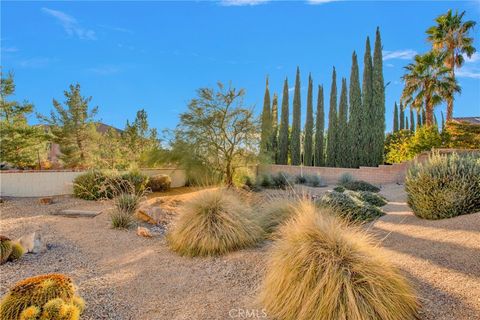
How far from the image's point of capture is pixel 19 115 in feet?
56.0

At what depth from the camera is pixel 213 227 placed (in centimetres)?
510

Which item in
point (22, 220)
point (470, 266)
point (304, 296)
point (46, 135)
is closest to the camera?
point (304, 296)

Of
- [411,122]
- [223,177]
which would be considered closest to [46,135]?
[223,177]

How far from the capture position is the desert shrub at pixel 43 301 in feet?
9.25

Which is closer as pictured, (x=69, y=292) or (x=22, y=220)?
(x=69, y=292)

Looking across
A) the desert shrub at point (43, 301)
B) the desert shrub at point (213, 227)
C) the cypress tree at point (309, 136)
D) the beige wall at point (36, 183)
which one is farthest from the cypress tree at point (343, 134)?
the desert shrub at point (43, 301)

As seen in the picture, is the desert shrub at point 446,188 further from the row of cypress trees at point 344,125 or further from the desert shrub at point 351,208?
the row of cypress trees at point 344,125

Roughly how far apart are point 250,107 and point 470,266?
1236 centimetres

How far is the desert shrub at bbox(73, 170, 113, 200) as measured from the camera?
10562 millimetres

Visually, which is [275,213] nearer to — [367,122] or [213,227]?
[213,227]

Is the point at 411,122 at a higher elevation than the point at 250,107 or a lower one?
higher

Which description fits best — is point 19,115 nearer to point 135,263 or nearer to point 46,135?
point 46,135

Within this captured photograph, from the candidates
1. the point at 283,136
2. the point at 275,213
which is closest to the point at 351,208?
the point at 275,213

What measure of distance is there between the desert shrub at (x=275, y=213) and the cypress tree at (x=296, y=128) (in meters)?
18.9
